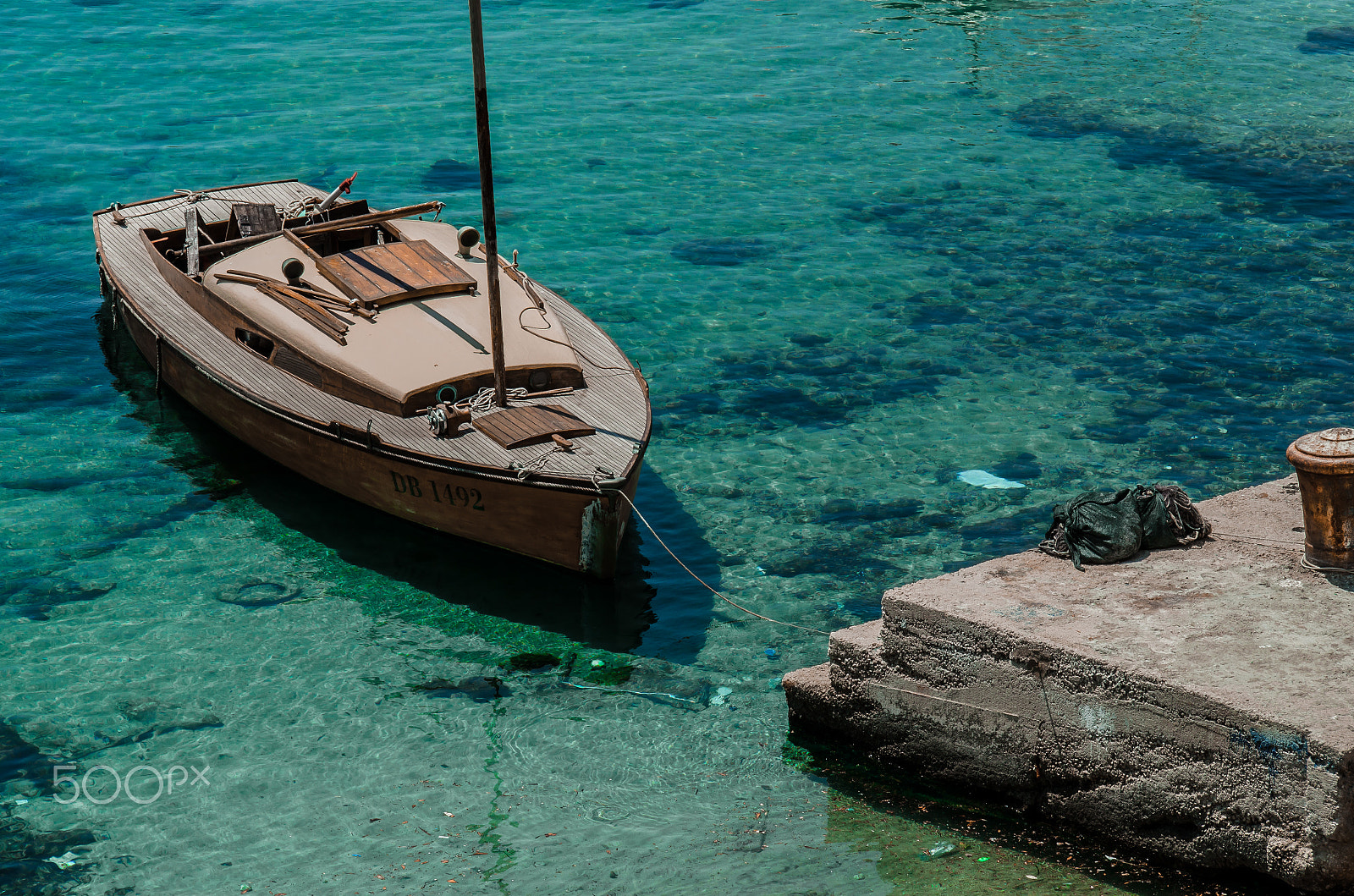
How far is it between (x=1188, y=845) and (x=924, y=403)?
9.16 meters

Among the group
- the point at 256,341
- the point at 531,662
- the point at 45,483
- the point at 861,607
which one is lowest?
the point at 861,607

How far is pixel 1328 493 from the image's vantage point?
7.87m

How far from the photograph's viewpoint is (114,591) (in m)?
12.2

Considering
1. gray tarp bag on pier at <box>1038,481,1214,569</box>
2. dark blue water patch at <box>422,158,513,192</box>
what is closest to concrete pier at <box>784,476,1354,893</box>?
gray tarp bag on pier at <box>1038,481,1214,569</box>

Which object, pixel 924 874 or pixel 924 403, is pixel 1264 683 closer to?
pixel 924 874

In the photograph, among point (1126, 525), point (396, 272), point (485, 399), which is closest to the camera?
point (1126, 525)

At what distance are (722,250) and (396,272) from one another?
830 centimetres

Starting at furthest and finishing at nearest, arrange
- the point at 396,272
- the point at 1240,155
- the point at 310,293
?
the point at 1240,155, the point at 396,272, the point at 310,293

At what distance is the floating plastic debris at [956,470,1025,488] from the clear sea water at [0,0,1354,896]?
0.20 metres

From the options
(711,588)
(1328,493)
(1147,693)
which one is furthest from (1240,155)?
(1147,693)

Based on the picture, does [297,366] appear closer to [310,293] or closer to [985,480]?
[310,293]

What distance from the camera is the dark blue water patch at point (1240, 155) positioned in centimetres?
2292

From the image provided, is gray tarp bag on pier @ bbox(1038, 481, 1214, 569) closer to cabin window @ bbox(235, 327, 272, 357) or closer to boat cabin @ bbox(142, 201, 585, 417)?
boat cabin @ bbox(142, 201, 585, 417)

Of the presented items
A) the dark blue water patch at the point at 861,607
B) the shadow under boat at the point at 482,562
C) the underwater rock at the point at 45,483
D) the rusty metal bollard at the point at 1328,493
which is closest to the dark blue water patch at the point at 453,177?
the shadow under boat at the point at 482,562
